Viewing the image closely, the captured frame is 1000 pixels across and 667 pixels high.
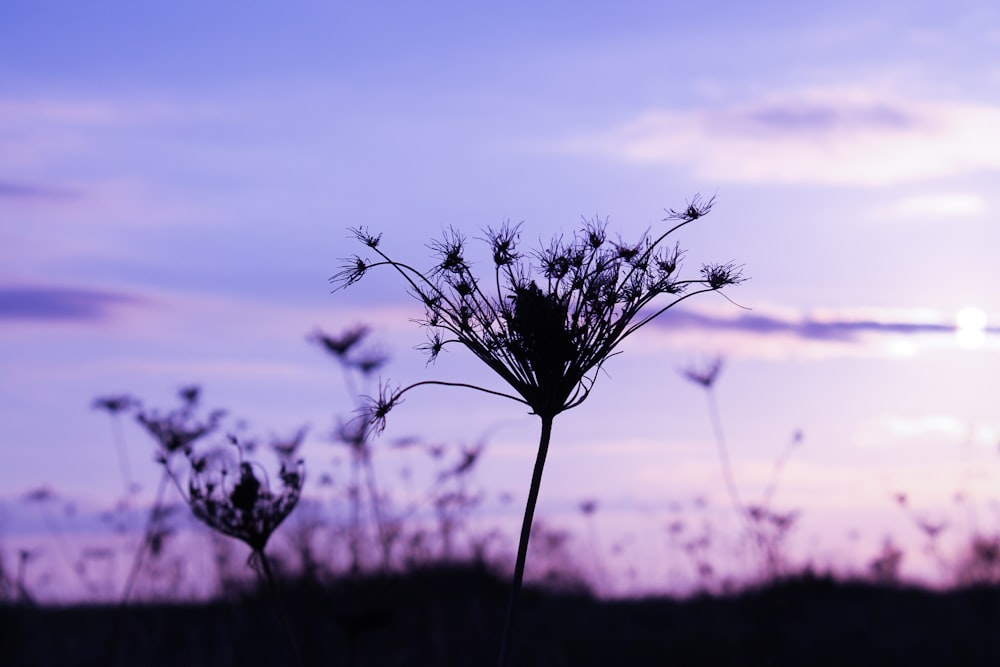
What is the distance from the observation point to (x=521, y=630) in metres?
14.6

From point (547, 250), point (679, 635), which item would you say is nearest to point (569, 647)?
point (679, 635)

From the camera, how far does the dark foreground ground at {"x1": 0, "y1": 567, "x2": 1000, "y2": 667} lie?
12820 mm

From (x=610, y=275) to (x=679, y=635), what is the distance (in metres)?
10.1

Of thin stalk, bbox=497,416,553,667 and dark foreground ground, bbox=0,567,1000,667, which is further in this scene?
dark foreground ground, bbox=0,567,1000,667

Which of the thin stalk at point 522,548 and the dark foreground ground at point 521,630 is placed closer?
the thin stalk at point 522,548

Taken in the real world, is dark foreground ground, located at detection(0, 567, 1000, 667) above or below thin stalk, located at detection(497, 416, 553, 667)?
below

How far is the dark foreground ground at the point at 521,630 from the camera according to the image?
12820 millimetres

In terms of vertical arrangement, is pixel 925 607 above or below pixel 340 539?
below

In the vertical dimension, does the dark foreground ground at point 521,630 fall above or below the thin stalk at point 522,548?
below

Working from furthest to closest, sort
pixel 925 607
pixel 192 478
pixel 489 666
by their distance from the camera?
pixel 925 607, pixel 489 666, pixel 192 478

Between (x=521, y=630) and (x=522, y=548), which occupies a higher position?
(x=522, y=548)

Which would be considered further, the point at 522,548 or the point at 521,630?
the point at 521,630

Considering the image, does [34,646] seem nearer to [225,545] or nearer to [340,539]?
[225,545]

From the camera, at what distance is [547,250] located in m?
5.11
